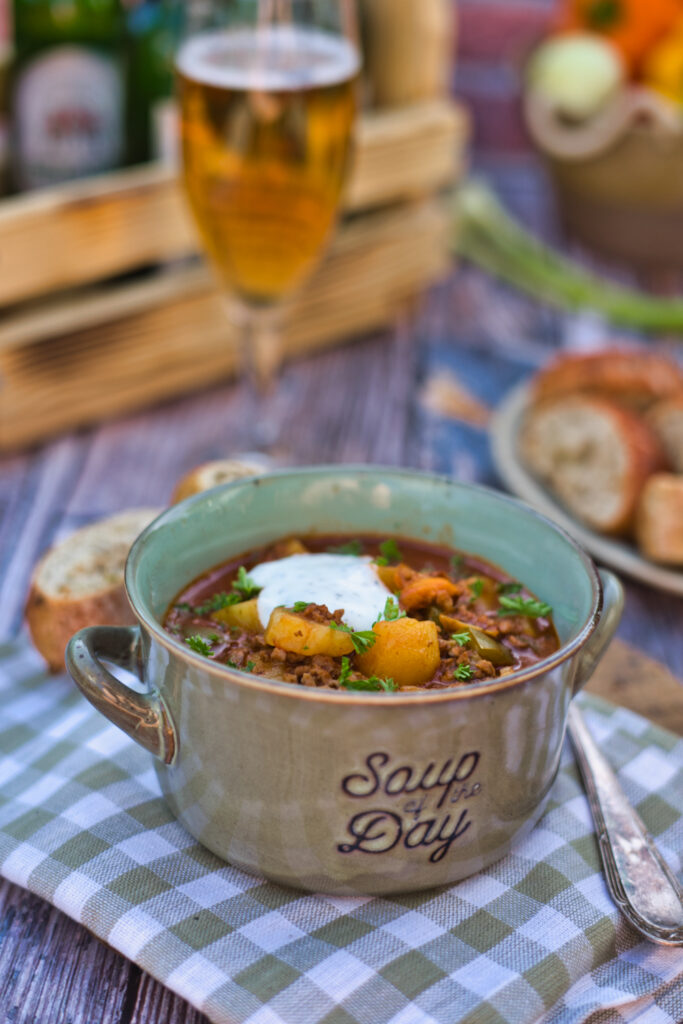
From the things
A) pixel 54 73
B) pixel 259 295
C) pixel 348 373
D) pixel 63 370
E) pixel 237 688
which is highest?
pixel 54 73

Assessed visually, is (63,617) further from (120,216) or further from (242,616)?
(120,216)

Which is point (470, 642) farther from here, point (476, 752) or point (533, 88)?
point (533, 88)

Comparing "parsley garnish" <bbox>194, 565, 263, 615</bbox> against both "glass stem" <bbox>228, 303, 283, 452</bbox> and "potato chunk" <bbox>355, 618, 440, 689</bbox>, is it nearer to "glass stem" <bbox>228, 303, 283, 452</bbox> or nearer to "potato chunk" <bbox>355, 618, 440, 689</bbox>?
"potato chunk" <bbox>355, 618, 440, 689</bbox>

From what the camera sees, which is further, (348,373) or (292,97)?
(348,373)

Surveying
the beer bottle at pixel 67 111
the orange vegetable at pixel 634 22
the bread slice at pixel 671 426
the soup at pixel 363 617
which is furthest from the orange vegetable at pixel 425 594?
the orange vegetable at pixel 634 22

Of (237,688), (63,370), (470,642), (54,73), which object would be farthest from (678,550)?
(54,73)

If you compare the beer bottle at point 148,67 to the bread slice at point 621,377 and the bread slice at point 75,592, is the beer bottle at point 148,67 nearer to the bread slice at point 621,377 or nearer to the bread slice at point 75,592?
the bread slice at point 621,377

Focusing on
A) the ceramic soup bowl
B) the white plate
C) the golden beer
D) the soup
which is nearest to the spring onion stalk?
the white plate
